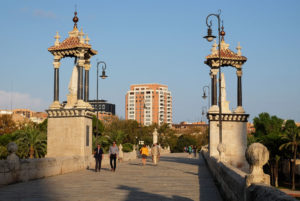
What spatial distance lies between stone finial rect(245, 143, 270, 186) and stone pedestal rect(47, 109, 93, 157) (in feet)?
73.0

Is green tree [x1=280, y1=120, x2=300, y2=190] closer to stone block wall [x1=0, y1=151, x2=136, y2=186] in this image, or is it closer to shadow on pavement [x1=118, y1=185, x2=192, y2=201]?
stone block wall [x1=0, y1=151, x2=136, y2=186]

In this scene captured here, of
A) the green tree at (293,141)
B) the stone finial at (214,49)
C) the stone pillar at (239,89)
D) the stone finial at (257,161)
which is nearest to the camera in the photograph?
the stone finial at (257,161)

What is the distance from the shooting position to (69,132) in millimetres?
29266

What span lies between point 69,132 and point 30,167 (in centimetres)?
1146

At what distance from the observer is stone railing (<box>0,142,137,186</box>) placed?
1584 centimetres

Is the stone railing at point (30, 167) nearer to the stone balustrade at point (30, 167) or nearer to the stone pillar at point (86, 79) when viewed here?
the stone balustrade at point (30, 167)

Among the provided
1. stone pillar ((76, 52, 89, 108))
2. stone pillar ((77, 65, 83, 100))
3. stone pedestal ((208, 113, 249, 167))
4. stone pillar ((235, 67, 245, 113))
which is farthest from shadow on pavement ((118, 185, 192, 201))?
stone pillar ((235, 67, 245, 113))

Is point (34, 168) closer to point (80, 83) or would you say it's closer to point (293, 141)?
point (80, 83)

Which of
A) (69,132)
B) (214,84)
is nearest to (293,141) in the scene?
(214,84)

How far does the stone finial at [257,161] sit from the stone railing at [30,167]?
10.7 meters

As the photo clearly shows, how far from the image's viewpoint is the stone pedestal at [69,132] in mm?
28938

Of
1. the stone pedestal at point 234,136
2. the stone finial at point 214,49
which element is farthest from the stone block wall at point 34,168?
the stone finial at point 214,49

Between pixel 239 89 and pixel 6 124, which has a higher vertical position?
pixel 239 89

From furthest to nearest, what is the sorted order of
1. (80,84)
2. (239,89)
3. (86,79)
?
(239,89) < (86,79) < (80,84)
